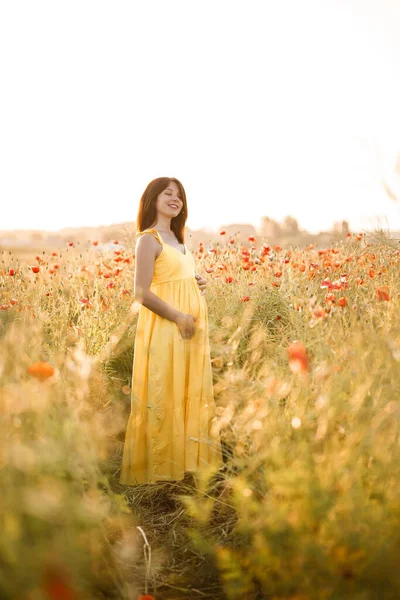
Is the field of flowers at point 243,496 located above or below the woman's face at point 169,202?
below

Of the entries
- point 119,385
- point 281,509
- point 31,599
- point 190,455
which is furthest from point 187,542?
point 119,385

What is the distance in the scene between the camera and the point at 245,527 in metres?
1.67

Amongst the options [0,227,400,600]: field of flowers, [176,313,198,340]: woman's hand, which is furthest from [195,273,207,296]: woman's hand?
[0,227,400,600]: field of flowers

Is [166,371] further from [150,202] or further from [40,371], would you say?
[40,371]

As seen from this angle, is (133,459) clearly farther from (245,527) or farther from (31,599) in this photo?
(31,599)

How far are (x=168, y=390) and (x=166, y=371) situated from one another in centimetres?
11

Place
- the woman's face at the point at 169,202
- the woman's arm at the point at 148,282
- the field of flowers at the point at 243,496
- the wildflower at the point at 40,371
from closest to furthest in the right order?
the field of flowers at the point at 243,496 → the wildflower at the point at 40,371 → the woman's arm at the point at 148,282 → the woman's face at the point at 169,202

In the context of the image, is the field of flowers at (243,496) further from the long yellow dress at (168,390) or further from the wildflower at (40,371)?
the long yellow dress at (168,390)

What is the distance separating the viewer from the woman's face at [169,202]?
3.12 metres

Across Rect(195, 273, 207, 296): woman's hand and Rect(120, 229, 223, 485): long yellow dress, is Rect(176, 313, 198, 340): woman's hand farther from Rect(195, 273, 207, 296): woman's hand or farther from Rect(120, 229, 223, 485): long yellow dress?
Rect(195, 273, 207, 296): woman's hand

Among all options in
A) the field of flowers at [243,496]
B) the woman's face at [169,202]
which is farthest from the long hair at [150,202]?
the field of flowers at [243,496]

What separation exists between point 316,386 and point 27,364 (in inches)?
41.1

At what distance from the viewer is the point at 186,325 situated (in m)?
2.94

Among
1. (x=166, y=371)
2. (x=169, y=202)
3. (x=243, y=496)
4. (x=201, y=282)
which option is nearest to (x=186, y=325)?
(x=166, y=371)
